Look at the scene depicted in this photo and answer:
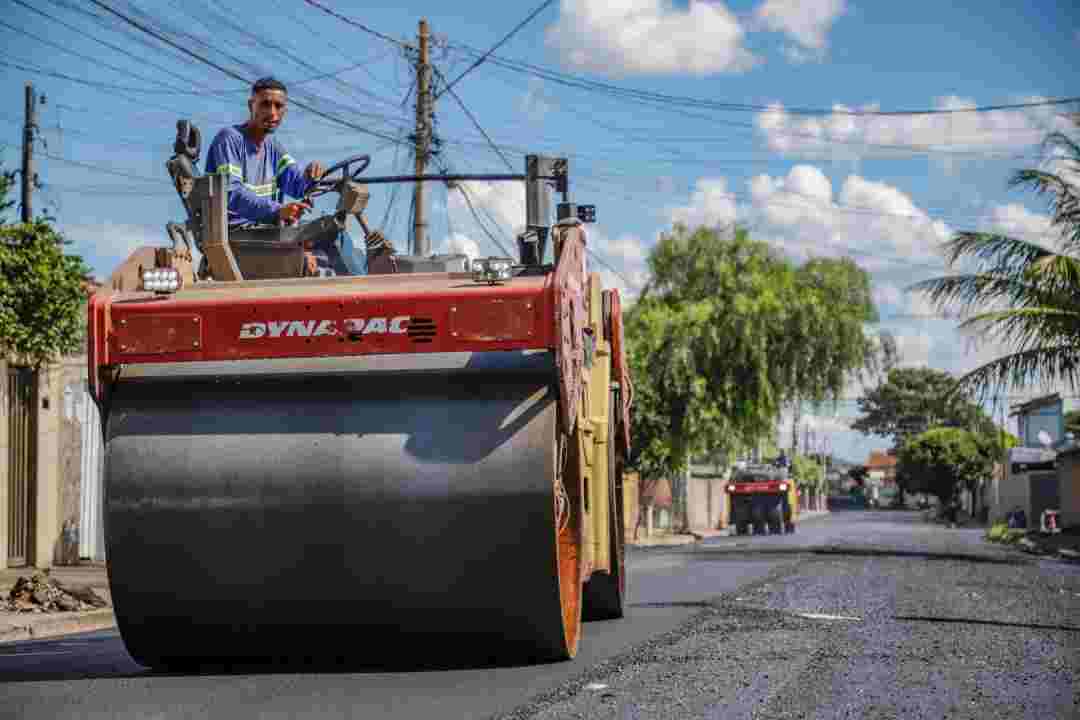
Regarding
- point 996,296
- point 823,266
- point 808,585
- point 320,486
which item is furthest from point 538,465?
point 823,266

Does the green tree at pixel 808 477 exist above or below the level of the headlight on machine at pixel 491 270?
below

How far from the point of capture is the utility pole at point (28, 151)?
27625 mm

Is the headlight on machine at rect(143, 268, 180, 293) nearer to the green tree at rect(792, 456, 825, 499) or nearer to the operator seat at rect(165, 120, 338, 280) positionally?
the operator seat at rect(165, 120, 338, 280)

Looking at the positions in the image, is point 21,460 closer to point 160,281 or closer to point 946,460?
point 160,281

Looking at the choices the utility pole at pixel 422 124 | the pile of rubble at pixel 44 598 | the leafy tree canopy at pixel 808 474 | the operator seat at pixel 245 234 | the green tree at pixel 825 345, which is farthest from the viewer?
the leafy tree canopy at pixel 808 474

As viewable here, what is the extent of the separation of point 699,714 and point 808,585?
7.97 metres

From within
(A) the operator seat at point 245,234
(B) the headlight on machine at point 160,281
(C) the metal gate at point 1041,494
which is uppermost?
(A) the operator seat at point 245,234

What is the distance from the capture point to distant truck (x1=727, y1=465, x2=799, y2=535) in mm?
43625

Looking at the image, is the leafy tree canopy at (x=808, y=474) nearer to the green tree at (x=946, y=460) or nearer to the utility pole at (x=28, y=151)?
the green tree at (x=946, y=460)

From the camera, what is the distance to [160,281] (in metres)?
7.00

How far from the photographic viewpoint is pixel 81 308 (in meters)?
16.6

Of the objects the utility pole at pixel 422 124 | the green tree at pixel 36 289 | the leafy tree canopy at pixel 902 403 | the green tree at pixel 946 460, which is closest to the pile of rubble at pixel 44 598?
the green tree at pixel 36 289

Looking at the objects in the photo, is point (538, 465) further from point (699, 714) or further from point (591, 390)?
point (591, 390)

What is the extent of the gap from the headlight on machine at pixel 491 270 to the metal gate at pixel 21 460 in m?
11.5
